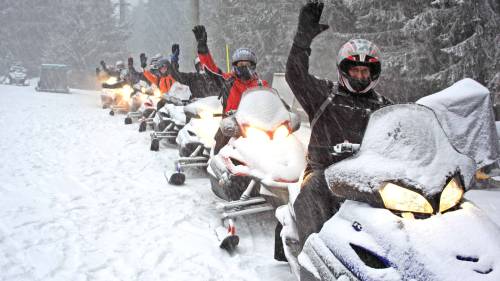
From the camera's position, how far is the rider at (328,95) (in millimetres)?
3543

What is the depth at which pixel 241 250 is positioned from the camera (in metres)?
4.76

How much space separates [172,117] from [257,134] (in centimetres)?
563

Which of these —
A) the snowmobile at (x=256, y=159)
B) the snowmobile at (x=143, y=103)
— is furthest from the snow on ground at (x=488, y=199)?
the snowmobile at (x=143, y=103)

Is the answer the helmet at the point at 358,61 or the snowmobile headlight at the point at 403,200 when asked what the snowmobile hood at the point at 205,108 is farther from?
the snowmobile headlight at the point at 403,200

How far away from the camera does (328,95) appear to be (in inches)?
148

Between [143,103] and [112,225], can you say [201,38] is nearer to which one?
[112,225]

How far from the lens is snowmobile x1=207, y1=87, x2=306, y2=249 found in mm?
4699

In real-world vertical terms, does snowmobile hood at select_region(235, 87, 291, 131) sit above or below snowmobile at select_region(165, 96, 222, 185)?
above

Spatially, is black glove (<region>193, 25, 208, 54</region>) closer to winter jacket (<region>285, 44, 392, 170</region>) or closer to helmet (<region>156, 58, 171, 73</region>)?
helmet (<region>156, 58, 171, 73</region>)

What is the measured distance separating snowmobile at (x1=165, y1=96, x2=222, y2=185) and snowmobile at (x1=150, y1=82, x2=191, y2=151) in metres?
2.01

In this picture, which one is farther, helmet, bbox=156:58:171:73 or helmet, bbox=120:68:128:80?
helmet, bbox=120:68:128:80

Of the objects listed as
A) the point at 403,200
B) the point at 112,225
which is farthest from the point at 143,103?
the point at 403,200

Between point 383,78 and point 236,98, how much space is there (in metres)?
9.69

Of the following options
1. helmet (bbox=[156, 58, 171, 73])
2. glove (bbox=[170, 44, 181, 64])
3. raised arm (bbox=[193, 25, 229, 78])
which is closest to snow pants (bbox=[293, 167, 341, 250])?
raised arm (bbox=[193, 25, 229, 78])
